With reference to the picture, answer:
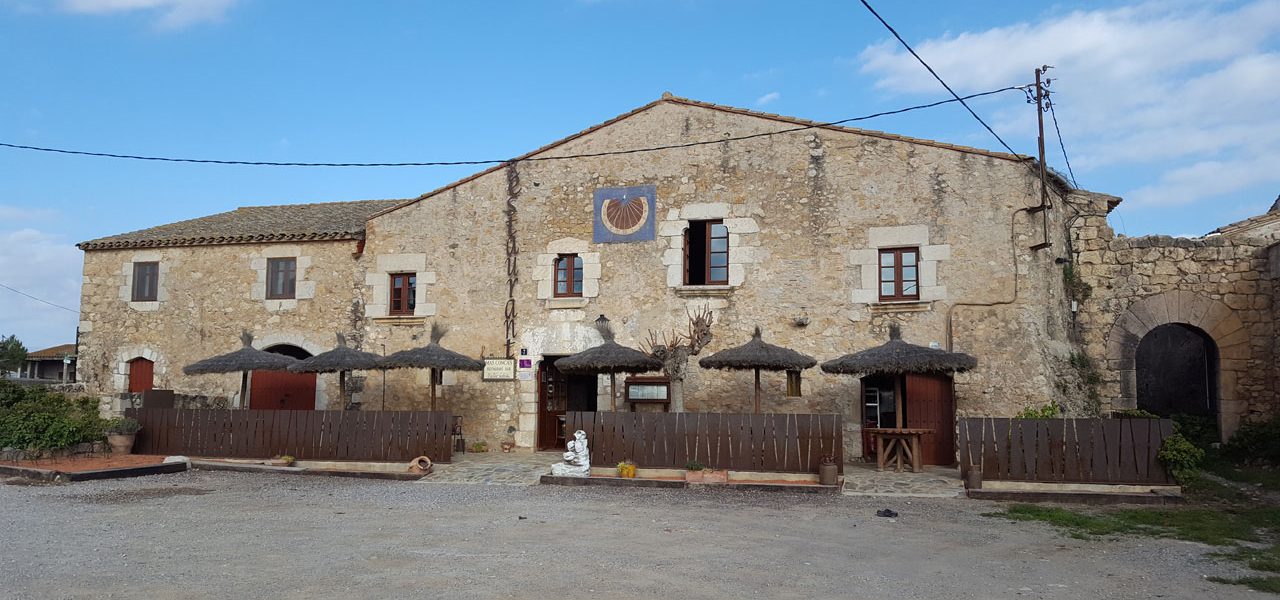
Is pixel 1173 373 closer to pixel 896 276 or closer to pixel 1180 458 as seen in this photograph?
pixel 896 276

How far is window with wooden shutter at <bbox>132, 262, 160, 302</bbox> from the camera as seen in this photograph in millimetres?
17344

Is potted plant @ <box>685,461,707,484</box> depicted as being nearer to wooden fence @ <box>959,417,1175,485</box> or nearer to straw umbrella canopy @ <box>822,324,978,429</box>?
A: straw umbrella canopy @ <box>822,324,978,429</box>

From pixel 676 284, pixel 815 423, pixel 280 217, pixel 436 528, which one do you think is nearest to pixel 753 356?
pixel 815 423

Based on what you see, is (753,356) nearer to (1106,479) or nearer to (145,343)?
(1106,479)

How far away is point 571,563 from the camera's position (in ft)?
21.2

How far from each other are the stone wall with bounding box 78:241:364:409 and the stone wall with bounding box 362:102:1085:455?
44.8 inches

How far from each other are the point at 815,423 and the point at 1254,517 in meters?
4.71

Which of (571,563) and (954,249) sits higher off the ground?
(954,249)

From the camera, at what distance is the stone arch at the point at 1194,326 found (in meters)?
13.4

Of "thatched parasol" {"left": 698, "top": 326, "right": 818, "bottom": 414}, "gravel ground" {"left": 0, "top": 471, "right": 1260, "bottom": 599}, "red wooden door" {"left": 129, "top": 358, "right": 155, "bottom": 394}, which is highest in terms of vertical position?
"thatched parasol" {"left": 698, "top": 326, "right": 818, "bottom": 414}

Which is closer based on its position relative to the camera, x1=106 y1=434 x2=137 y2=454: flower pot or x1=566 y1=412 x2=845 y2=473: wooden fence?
x1=566 y1=412 x2=845 y2=473: wooden fence

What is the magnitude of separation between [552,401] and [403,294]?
3.41 meters

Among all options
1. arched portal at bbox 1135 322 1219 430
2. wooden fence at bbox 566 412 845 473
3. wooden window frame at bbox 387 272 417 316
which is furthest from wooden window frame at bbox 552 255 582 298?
arched portal at bbox 1135 322 1219 430

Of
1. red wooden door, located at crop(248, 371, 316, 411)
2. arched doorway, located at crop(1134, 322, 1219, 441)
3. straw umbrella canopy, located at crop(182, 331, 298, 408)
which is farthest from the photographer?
arched doorway, located at crop(1134, 322, 1219, 441)
